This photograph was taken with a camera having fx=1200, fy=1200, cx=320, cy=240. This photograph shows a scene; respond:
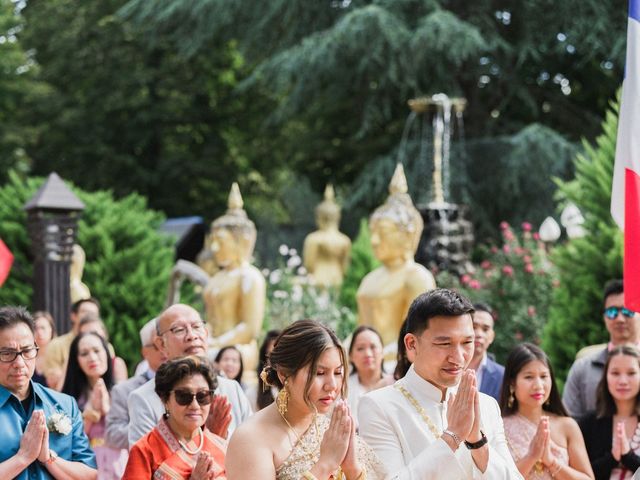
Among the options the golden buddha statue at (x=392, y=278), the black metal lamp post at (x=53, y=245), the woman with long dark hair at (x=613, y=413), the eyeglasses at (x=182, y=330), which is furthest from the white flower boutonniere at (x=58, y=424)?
the black metal lamp post at (x=53, y=245)

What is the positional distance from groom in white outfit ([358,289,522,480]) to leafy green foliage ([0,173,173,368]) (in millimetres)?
11906

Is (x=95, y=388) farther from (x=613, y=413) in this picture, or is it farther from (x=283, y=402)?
(x=283, y=402)

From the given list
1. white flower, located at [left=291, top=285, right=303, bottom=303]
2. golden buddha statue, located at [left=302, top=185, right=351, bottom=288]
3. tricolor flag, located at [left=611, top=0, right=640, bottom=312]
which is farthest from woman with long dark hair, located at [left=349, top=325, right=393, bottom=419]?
golden buddha statue, located at [left=302, top=185, right=351, bottom=288]

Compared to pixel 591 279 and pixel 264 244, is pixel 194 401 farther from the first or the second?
pixel 264 244

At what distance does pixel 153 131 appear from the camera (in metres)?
29.6

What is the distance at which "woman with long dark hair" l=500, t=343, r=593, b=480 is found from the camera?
235 inches

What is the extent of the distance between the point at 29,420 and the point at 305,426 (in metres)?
1.37

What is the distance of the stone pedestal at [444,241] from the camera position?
1773 cm

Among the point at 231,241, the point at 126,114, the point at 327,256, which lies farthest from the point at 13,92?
the point at 231,241

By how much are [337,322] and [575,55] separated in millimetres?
13749

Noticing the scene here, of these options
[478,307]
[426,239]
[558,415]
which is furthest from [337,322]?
[558,415]

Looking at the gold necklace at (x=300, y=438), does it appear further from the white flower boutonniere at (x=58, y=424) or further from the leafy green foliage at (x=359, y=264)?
the leafy green foliage at (x=359, y=264)

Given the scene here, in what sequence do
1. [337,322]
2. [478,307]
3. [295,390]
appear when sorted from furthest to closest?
[337,322] < [478,307] < [295,390]

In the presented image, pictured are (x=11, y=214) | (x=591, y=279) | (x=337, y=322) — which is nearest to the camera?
(x=591, y=279)
